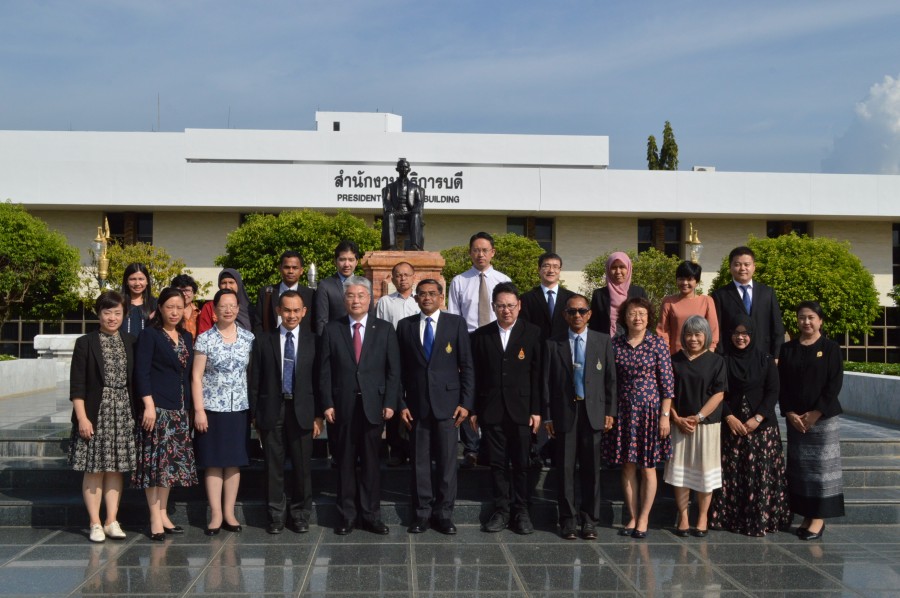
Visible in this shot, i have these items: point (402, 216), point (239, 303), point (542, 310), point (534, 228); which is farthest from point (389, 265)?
point (534, 228)

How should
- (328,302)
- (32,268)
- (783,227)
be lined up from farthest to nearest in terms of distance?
(783,227)
(32,268)
(328,302)

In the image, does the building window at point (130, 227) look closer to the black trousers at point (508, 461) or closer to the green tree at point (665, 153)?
the green tree at point (665, 153)

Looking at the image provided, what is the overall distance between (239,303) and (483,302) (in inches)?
78.3

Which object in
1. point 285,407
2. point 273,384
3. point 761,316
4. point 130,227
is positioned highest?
point 130,227

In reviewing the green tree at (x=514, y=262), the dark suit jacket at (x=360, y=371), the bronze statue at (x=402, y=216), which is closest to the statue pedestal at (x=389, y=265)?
the bronze statue at (x=402, y=216)

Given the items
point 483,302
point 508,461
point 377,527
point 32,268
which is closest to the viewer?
point 377,527

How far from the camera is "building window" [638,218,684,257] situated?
3491 cm

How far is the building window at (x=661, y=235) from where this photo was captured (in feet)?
115

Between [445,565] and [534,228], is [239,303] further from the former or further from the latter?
[534,228]

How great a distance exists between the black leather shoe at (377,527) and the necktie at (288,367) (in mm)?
1065

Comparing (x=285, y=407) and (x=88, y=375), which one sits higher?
(x=88, y=375)

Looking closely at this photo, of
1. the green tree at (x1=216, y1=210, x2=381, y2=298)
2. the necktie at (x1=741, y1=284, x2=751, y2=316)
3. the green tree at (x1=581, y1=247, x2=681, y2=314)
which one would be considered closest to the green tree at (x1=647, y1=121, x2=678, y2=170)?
the green tree at (x1=581, y1=247, x2=681, y2=314)

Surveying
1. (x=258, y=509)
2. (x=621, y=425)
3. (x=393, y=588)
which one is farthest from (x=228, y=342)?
(x=621, y=425)

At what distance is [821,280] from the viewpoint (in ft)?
84.0
